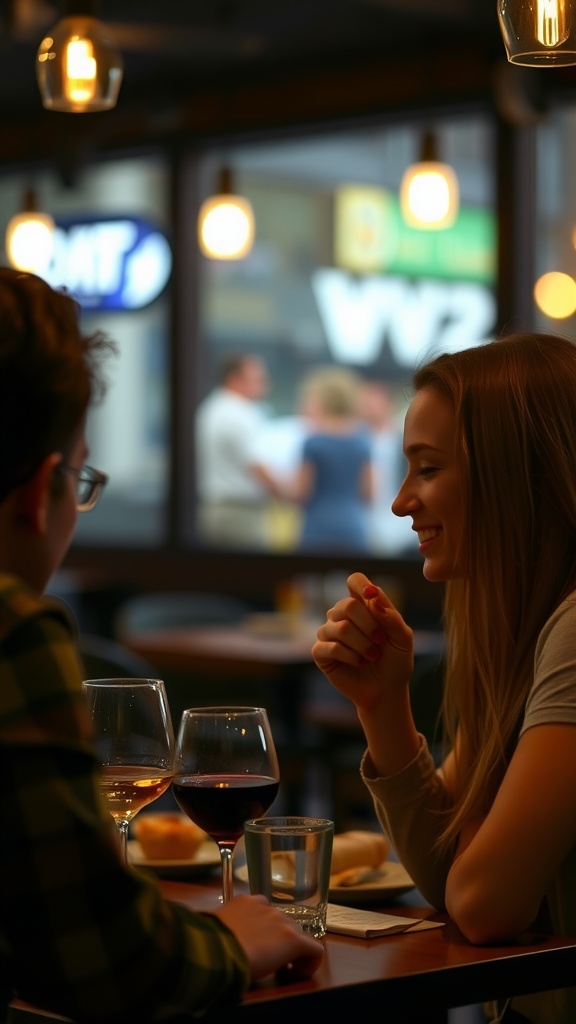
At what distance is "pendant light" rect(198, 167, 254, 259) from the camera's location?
650cm

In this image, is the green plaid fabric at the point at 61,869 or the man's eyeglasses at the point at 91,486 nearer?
the green plaid fabric at the point at 61,869

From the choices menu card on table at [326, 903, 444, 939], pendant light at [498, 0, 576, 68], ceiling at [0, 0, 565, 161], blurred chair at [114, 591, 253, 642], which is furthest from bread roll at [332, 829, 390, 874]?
ceiling at [0, 0, 565, 161]

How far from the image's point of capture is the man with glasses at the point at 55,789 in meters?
1.14

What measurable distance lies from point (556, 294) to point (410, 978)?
205 inches

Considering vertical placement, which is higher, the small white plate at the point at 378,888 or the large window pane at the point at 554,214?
the large window pane at the point at 554,214

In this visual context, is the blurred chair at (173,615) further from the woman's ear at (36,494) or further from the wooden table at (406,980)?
the woman's ear at (36,494)

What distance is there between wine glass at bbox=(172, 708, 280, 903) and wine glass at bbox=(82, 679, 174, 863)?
21mm

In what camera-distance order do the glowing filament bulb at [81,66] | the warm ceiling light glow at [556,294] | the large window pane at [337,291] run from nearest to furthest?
the glowing filament bulb at [81,66] < the warm ceiling light glow at [556,294] < the large window pane at [337,291]

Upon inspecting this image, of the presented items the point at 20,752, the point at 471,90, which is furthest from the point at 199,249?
the point at 20,752

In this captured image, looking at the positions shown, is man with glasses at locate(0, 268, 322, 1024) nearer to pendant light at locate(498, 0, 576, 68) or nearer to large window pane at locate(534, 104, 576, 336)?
pendant light at locate(498, 0, 576, 68)

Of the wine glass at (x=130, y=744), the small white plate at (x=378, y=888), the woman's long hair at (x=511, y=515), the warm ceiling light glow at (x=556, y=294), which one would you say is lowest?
the small white plate at (x=378, y=888)

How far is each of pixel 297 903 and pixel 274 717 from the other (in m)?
4.45

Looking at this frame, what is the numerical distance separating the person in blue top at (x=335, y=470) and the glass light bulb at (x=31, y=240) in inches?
56.3

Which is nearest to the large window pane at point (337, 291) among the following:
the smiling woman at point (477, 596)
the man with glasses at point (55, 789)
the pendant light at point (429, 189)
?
the pendant light at point (429, 189)
